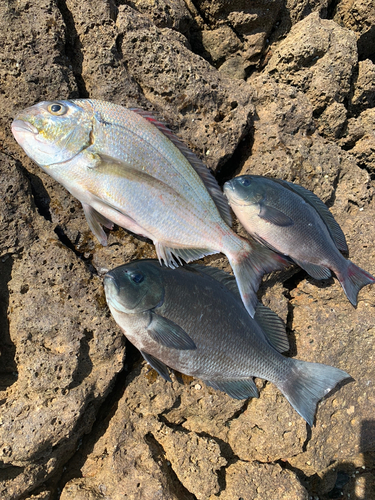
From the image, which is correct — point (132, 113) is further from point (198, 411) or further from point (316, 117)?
point (198, 411)

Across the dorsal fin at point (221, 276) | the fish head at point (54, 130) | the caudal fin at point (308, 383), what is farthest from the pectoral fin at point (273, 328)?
the fish head at point (54, 130)

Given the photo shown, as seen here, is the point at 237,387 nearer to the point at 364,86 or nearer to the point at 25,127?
the point at 25,127

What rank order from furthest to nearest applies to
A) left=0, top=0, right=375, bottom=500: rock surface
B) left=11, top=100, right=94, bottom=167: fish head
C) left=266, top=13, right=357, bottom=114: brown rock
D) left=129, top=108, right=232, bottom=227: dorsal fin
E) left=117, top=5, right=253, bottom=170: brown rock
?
left=266, top=13, right=357, bottom=114: brown rock < left=117, top=5, right=253, bottom=170: brown rock < left=129, top=108, right=232, bottom=227: dorsal fin < left=0, top=0, right=375, bottom=500: rock surface < left=11, top=100, right=94, bottom=167: fish head

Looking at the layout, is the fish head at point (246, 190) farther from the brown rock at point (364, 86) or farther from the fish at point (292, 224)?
the brown rock at point (364, 86)

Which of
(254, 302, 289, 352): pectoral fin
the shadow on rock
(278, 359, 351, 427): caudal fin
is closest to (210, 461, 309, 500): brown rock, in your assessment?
(278, 359, 351, 427): caudal fin

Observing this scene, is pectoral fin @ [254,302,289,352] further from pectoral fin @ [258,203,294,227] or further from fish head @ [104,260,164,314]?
fish head @ [104,260,164,314]

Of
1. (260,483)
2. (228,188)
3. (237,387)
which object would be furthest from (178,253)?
(260,483)
